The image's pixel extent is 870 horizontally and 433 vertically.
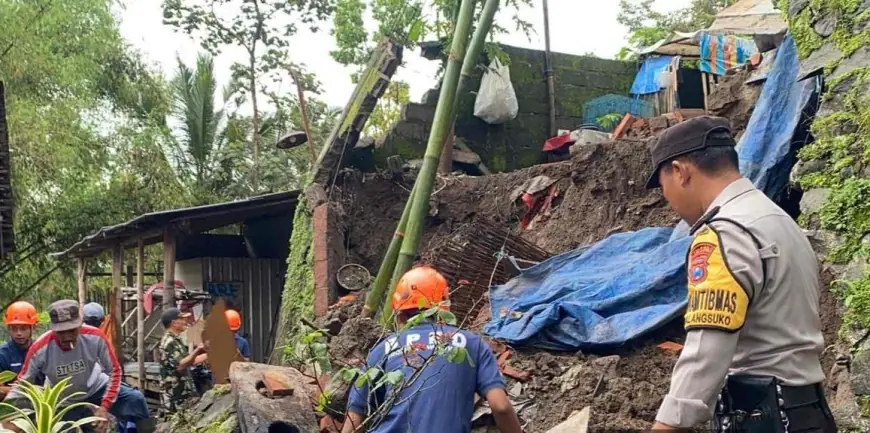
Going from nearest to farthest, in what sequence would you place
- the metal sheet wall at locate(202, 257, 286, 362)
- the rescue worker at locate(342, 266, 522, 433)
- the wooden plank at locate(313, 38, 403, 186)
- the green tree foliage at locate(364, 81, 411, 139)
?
the rescue worker at locate(342, 266, 522, 433), the wooden plank at locate(313, 38, 403, 186), the metal sheet wall at locate(202, 257, 286, 362), the green tree foliage at locate(364, 81, 411, 139)

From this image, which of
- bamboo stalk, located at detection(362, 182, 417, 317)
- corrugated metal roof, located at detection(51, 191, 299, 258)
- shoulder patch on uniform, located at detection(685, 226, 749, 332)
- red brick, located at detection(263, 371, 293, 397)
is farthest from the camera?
corrugated metal roof, located at detection(51, 191, 299, 258)

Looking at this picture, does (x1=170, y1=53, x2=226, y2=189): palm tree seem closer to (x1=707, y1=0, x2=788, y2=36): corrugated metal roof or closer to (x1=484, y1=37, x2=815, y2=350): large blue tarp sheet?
(x1=707, y1=0, x2=788, y2=36): corrugated metal roof

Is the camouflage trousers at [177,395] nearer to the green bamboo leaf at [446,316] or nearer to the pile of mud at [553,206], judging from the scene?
the pile of mud at [553,206]

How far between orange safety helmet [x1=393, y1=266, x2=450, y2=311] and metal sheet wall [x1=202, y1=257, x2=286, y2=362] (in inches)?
421

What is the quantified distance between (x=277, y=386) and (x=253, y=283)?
963cm

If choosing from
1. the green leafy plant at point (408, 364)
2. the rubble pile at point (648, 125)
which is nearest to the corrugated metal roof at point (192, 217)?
the rubble pile at point (648, 125)

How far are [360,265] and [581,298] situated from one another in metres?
3.99

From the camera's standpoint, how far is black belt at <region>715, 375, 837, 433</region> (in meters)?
2.47

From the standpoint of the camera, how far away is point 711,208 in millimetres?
2619

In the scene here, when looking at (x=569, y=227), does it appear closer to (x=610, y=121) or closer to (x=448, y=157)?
(x=448, y=157)

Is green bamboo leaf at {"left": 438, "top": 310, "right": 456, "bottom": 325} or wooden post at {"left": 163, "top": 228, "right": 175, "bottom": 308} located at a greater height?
green bamboo leaf at {"left": 438, "top": 310, "right": 456, "bottom": 325}

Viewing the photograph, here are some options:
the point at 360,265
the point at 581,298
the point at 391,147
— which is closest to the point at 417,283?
the point at 581,298

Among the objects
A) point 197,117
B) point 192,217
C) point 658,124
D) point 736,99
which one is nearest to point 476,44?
point 736,99

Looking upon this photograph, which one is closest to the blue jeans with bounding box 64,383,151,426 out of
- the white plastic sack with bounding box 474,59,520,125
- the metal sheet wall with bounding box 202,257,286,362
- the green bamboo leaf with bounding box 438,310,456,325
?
the green bamboo leaf with bounding box 438,310,456,325
